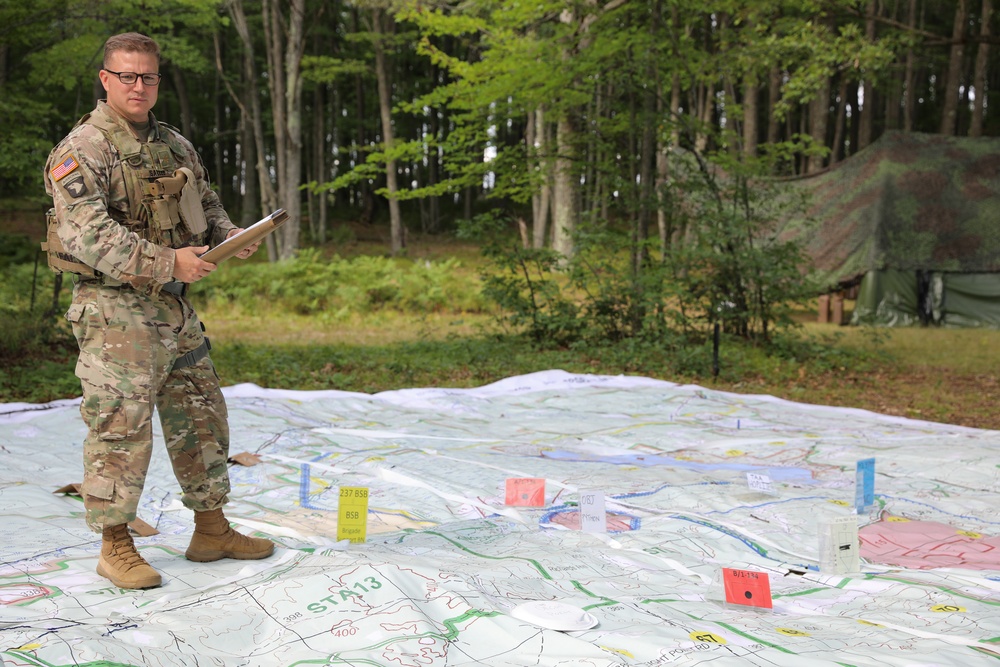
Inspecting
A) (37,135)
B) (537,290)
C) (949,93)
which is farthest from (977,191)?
(37,135)

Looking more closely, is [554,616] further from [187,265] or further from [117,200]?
[117,200]

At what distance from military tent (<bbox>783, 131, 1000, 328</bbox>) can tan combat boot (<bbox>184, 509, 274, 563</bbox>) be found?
1072 centimetres

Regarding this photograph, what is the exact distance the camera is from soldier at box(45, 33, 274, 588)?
2395 millimetres

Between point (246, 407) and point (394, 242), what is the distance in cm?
1653

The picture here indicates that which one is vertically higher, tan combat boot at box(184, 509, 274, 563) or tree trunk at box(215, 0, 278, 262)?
tree trunk at box(215, 0, 278, 262)

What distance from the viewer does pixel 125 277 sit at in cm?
240

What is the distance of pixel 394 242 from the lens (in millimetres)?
21578

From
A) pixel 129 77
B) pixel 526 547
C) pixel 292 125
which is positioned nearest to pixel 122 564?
pixel 526 547

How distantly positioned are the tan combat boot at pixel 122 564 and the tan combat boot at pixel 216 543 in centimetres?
22

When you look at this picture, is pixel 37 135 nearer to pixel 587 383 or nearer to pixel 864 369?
pixel 587 383

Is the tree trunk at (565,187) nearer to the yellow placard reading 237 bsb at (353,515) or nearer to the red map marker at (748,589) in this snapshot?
the yellow placard reading 237 bsb at (353,515)

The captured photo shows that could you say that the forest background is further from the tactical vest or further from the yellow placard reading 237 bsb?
the tactical vest

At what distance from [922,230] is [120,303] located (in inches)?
482

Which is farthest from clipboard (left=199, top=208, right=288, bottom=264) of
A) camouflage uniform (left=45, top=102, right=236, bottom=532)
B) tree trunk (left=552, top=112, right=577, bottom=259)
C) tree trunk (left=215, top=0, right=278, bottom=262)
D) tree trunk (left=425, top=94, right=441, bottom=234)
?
tree trunk (left=425, top=94, right=441, bottom=234)
